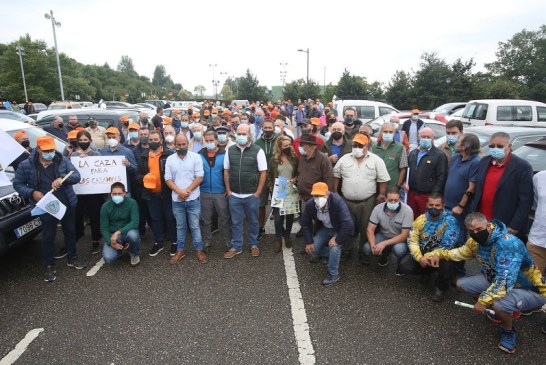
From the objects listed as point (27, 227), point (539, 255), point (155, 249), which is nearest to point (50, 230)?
point (27, 227)

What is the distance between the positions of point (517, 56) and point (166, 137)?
63406 millimetres

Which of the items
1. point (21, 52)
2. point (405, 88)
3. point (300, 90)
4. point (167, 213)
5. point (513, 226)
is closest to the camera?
point (513, 226)

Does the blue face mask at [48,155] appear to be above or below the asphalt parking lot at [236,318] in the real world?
above

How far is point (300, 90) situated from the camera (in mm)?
40719

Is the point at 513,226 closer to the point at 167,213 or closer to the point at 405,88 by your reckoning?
the point at 167,213

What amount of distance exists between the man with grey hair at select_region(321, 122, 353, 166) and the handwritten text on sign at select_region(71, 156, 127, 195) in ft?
11.0

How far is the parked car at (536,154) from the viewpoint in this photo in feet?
14.8

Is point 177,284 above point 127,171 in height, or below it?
below

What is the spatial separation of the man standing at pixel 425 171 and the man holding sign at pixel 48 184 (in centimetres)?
476

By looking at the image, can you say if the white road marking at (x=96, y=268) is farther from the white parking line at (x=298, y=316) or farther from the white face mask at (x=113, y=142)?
the white parking line at (x=298, y=316)

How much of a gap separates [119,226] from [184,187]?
3.63 ft

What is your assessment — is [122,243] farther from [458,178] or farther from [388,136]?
[458,178]

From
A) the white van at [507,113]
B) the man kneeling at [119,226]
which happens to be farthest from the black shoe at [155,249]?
the white van at [507,113]

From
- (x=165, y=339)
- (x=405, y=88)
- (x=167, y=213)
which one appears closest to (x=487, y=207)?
(x=165, y=339)
